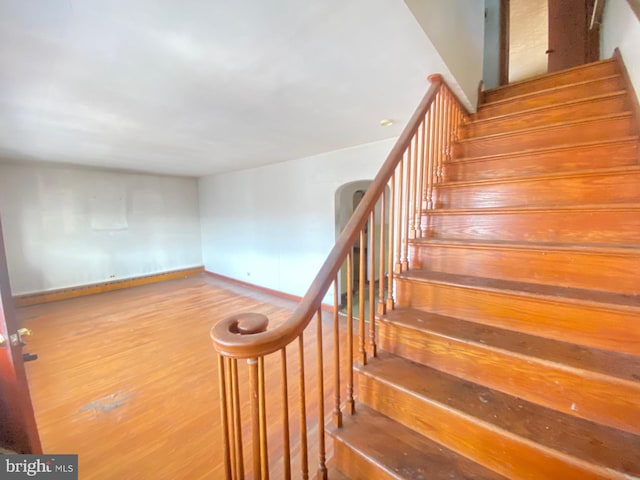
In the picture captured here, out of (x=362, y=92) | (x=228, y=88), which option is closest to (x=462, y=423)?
(x=362, y=92)

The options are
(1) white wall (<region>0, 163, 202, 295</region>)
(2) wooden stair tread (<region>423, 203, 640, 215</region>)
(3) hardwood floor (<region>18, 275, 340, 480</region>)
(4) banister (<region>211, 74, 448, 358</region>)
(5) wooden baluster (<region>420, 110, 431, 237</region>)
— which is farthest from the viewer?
(1) white wall (<region>0, 163, 202, 295</region>)

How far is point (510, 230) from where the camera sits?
1.54 metres

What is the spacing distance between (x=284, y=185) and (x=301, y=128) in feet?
6.12

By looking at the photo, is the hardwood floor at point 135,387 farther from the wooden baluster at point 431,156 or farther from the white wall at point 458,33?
the white wall at point 458,33

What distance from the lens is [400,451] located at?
1.05 meters

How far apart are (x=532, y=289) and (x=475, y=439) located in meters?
0.72

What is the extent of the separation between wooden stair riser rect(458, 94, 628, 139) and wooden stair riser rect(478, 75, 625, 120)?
17 centimetres

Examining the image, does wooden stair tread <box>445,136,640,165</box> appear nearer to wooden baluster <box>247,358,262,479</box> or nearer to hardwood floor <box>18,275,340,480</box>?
wooden baluster <box>247,358,262,479</box>

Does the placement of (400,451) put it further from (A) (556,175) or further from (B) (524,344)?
(A) (556,175)

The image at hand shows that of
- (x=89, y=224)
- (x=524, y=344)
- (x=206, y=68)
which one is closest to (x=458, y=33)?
(x=206, y=68)

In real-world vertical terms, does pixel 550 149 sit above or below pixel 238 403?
above

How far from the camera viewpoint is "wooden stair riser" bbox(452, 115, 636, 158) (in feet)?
5.41

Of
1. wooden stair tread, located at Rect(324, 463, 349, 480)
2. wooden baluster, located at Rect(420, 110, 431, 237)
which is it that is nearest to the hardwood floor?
wooden stair tread, located at Rect(324, 463, 349, 480)

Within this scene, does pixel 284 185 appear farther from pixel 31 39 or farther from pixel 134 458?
pixel 134 458
